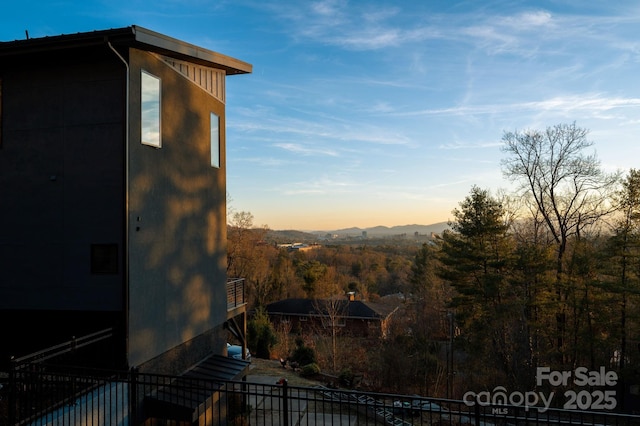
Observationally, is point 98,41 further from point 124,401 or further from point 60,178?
point 124,401

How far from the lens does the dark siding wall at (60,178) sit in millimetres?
6512

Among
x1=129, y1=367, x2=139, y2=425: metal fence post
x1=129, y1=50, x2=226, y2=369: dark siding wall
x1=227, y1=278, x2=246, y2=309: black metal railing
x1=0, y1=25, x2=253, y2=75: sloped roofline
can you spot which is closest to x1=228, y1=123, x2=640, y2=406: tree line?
x1=227, y1=278, x2=246, y2=309: black metal railing

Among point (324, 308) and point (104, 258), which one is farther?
point (324, 308)

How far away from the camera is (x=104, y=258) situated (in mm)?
6559

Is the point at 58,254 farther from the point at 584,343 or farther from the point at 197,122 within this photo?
the point at 584,343

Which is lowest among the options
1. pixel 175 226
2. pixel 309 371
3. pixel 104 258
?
pixel 309 371

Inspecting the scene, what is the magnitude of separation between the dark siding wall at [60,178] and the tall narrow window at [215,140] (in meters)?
3.39

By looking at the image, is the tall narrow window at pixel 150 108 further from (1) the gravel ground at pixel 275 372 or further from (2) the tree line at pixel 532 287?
(2) the tree line at pixel 532 287

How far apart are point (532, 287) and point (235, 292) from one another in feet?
41.9

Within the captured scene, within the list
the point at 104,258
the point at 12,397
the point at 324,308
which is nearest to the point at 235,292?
the point at 104,258

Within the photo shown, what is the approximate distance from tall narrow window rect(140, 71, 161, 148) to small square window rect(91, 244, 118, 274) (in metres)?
2.01

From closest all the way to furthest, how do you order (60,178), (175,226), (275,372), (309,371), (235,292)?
(60,178), (175,226), (235,292), (309,371), (275,372)

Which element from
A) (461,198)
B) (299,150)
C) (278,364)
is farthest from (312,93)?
(278,364)

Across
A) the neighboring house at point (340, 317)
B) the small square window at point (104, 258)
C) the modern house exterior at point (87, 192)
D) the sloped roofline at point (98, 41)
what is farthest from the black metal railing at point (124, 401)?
the neighboring house at point (340, 317)
